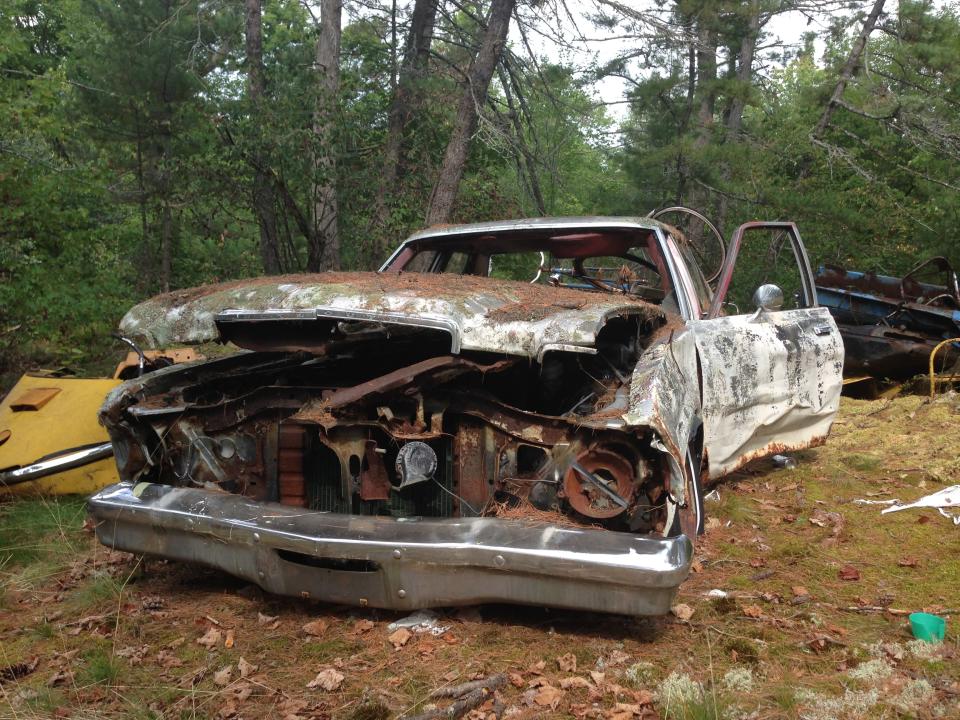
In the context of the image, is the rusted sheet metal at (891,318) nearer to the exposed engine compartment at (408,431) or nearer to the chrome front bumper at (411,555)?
Answer: the exposed engine compartment at (408,431)

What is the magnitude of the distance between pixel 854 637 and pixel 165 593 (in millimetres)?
2817

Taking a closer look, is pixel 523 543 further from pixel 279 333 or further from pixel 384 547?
pixel 279 333

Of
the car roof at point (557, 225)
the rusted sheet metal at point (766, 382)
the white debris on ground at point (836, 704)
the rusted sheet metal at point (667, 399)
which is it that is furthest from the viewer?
the car roof at point (557, 225)

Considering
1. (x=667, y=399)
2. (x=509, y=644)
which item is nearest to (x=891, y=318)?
(x=667, y=399)

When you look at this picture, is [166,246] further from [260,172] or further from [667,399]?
[667,399]

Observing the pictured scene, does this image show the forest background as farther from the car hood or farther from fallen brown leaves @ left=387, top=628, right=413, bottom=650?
fallen brown leaves @ left=387, top=628, right=413, bottom=650

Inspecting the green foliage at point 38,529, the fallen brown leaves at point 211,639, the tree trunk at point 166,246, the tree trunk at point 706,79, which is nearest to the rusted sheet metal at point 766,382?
the fallen brown leaves at point 211,639

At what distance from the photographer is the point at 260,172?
931 cm

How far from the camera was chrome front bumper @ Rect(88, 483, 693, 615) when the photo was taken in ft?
8.22

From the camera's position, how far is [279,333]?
10.3 ft

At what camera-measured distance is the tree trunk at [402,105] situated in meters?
10.2

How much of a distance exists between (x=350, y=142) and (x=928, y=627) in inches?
343

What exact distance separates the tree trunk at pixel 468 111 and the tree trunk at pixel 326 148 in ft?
4.12

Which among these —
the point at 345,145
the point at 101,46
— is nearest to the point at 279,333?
the point at 345,145
